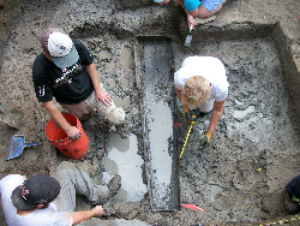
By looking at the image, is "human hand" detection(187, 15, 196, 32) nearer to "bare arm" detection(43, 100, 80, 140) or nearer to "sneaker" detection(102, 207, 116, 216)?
"bare arm" detection(43, 100, 80, 140)

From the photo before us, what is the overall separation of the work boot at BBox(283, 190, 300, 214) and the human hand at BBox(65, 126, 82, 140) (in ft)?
7.74

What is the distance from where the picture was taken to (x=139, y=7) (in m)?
3.85

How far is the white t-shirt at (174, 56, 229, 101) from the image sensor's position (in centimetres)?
225

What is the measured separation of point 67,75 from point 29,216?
1.32 meters

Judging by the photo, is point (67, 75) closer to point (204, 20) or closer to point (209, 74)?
point (209, 74)

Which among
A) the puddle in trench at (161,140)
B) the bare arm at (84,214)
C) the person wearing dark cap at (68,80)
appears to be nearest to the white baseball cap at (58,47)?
the person wearing dark cap at (68,80)

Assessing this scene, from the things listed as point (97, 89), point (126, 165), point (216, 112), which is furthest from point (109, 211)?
point (216, 112)

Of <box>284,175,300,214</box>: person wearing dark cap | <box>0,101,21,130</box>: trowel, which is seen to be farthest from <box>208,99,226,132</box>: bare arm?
<box>0,101,21,130</box>: trowel

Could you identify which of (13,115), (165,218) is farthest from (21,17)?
(165,218)

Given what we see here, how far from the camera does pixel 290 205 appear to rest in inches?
96.3

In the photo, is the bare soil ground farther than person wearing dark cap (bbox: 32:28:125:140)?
Yes

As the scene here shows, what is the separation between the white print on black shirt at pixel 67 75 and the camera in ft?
7.64

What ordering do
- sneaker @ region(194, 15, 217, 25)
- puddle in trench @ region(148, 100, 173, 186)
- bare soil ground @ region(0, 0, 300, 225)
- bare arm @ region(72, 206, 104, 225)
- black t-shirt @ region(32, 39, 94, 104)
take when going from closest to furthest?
bare arm @ region(72, 206, 104, 225) → black t-shirt @ region(32, 39, 94, 104) → bare soil ground @ region(0, 0, 300, 225) → puddle in trench @ region(148, 100, 173, 186) → sneaker @ region(194, 15, 217, 25)

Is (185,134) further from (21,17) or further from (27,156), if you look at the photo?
(21,17)
